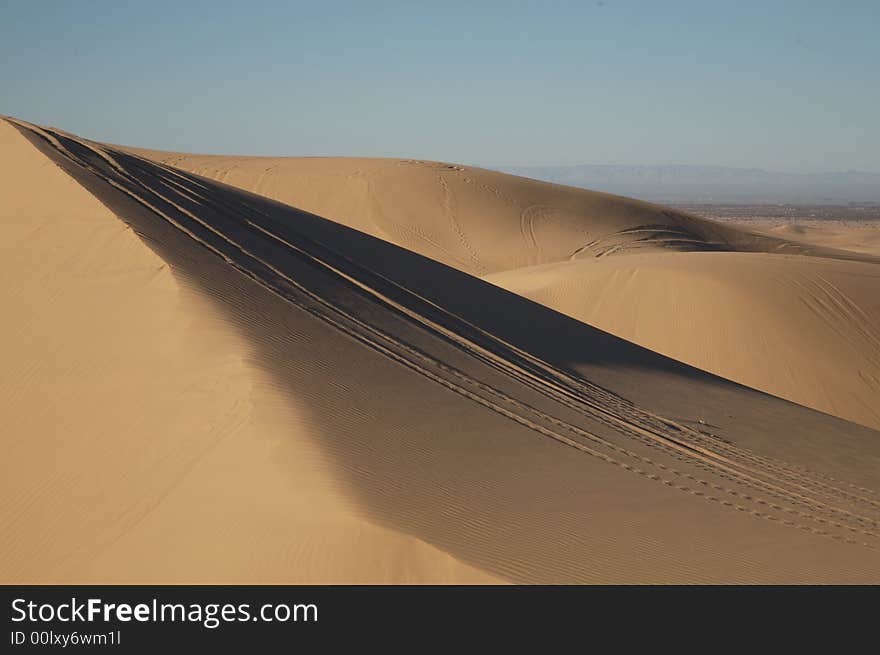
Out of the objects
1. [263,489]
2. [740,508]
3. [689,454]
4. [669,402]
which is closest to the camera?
[263,489]

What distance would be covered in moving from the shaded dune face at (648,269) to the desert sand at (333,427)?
1980 millimetres

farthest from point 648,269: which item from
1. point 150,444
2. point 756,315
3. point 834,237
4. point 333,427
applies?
point 834,237

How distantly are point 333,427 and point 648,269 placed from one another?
15975 mm

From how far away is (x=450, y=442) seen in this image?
24.2 feet

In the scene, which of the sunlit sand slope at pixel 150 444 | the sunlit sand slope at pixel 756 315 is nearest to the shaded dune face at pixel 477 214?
the sunlit sand slope at pixel 756 315

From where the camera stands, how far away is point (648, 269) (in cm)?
2170

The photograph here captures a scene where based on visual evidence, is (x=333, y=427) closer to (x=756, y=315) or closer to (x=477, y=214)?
(x=756, y=315)

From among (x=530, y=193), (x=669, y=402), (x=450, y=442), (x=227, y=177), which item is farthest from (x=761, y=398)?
(x=227, y=177)

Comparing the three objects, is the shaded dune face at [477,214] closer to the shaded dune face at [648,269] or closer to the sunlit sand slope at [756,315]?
the shaded dune face at [648,269]

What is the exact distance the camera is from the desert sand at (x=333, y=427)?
5625 millimetres

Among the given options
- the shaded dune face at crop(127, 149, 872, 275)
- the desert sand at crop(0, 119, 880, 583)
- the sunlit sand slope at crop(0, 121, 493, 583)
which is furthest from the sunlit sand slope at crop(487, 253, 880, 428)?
the sunlit sand slope at crop(0, 121, 493, 583)

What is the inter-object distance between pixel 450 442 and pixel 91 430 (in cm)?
275
